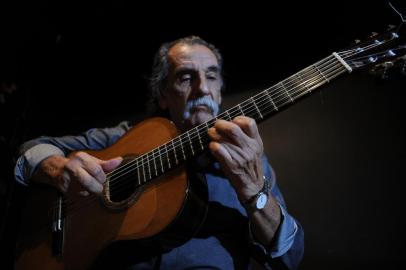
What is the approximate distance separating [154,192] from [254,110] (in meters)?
0.40

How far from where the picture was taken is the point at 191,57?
1.52m

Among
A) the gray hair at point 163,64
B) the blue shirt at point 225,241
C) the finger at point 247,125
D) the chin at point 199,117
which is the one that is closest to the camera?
the finger at point 247,125

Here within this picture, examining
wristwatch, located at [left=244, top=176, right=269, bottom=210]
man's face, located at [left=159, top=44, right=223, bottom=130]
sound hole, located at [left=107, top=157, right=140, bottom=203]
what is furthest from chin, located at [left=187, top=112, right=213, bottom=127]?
wristwatch, located at [left=244, top=176, right=269, bottom=210]

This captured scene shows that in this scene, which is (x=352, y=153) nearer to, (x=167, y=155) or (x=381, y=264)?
(x=381, y=264)

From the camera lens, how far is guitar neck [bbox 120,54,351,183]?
3.10 ft

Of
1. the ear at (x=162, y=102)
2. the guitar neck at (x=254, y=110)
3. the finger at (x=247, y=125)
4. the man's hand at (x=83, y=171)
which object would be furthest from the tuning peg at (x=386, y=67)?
the ear at (x=162, y=102)

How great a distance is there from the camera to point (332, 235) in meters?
1.37

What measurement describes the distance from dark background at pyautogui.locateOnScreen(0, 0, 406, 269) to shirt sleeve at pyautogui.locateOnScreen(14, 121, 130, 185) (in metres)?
0.15

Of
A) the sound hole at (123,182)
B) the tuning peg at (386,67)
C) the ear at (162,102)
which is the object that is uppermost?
the tuning peg at (386,67)

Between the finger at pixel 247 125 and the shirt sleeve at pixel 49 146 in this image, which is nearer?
the finger at pixel 247 125

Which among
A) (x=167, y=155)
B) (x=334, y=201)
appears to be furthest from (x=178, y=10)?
(x=334, y=201)

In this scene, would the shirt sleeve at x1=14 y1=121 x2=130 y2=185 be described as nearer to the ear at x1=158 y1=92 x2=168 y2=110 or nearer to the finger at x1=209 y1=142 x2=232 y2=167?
the ear at x1=158 y1=92 x2=168 y2=110

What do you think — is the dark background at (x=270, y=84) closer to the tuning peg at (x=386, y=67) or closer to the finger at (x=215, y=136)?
the tuning peg at (x=386, y=67)

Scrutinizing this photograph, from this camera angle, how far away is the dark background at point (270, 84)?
1.33m
